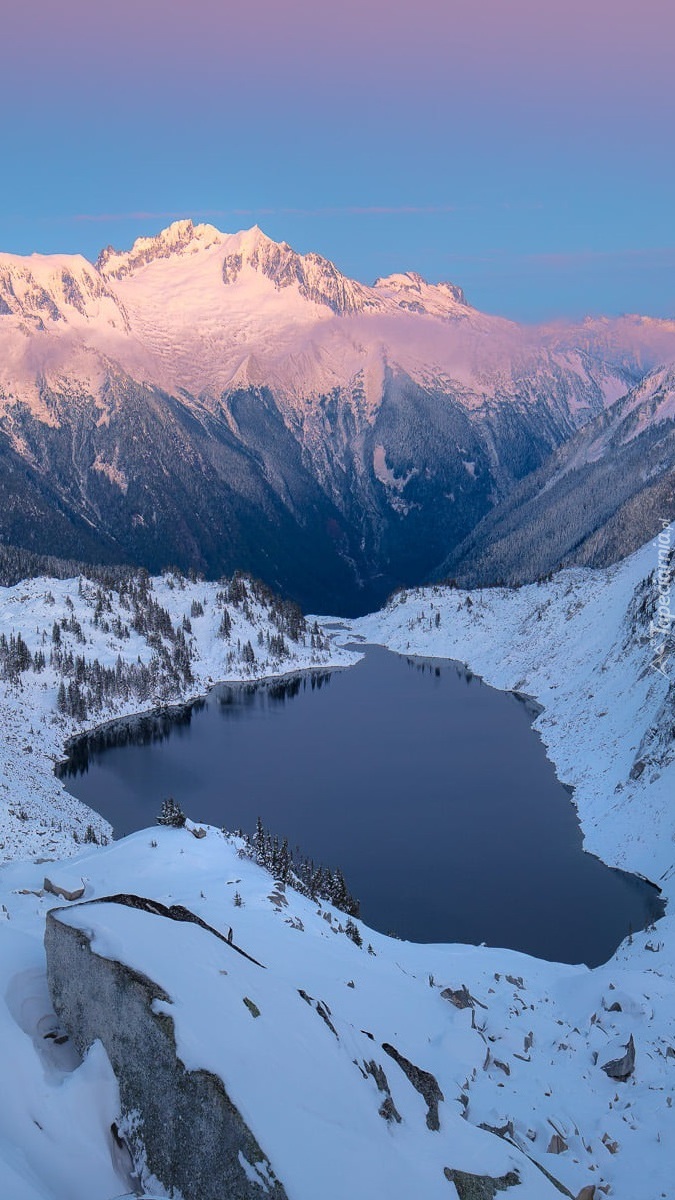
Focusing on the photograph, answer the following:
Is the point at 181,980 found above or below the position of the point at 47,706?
above

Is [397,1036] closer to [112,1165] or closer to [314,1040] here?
[314,1040]

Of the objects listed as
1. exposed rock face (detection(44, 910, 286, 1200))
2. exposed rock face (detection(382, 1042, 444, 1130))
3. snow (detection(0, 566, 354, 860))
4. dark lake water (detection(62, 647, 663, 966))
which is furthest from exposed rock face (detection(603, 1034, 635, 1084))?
snow (detection(0, 566, 354, 860))

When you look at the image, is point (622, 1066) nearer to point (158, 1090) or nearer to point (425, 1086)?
point (425, 1086)

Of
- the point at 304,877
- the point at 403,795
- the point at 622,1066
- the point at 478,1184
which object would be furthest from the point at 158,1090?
the point at 403,795

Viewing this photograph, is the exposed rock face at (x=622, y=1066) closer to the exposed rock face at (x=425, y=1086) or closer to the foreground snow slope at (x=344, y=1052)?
the foreground snow slope at (x=344, y=1052)

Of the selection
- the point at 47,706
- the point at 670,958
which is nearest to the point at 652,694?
the point at 670,958

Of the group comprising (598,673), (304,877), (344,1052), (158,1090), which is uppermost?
(158,1090)

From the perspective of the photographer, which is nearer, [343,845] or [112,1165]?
[112,1165]
